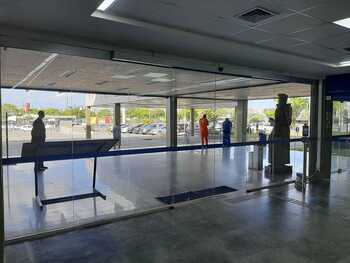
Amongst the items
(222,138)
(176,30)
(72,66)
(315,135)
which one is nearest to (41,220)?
(72,66)

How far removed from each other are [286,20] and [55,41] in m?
2.76

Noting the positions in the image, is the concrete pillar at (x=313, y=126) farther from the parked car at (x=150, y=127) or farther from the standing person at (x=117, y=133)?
the standing person at (x=117, y=133)

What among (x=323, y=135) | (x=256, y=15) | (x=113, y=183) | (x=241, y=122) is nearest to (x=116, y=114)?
(x=113, y=183)

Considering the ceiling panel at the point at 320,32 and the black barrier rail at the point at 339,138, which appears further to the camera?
the black barrier rail at the point at 339,138

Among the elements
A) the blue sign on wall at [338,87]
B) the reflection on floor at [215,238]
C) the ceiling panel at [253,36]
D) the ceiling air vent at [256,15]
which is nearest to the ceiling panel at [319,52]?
the ceiling panel at [253,36]

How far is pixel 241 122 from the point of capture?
635cm

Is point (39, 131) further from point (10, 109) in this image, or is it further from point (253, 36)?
point (253, 36)

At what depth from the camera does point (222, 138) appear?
6184mm

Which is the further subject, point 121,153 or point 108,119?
point 121,153

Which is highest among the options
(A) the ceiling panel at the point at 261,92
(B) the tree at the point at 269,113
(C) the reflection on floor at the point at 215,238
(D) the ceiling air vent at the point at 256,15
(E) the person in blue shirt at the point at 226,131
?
(D) the ceiling air vent at the point at 256,15

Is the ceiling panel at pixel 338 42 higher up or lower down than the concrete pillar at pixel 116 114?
higher up

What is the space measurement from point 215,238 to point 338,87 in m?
4.94

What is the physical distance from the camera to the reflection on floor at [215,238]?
2979mm

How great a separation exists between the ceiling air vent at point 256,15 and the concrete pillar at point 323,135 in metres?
4.39
